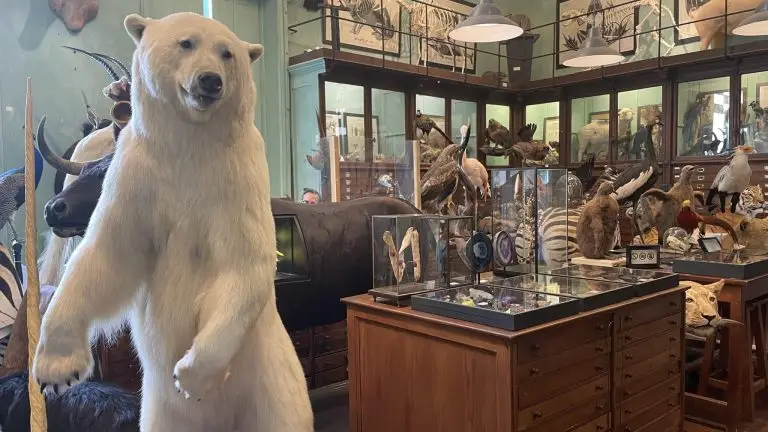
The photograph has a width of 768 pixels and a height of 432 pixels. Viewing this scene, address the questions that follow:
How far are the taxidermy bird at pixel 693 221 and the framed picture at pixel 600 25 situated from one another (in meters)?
3.25

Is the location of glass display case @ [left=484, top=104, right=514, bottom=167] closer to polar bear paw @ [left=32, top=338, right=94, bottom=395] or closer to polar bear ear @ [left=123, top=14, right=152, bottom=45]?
polar bear ear @ [left=123, top=14, right=152, bottom=45]

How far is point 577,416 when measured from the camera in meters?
2.20

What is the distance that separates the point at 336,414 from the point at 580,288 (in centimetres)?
146

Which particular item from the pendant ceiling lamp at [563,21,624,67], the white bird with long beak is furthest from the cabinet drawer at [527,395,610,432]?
the pendant ceiling lamp at [563,21,624,67]

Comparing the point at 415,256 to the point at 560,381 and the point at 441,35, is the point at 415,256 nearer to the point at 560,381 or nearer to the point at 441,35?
the point at 560,381

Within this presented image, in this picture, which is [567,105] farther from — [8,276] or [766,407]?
[8,276]

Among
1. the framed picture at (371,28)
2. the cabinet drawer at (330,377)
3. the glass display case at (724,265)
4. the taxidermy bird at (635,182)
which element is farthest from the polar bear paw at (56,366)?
the framed picture at (371,28)

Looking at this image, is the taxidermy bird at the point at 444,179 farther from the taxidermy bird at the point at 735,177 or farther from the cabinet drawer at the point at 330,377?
the taxidermy bird at the point at 735,177

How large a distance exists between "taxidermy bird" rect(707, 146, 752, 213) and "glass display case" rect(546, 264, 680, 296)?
1502 mm

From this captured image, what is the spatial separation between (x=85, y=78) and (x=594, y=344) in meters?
3.08

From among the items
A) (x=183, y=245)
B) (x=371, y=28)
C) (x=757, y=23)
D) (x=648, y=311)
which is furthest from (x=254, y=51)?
(x=371, y=28)

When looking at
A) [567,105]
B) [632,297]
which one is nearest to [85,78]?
[632,297]

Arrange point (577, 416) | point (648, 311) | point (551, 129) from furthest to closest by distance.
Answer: point (551, 129) < point (648, 311) < point (577, 416)

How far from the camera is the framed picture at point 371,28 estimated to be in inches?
225
